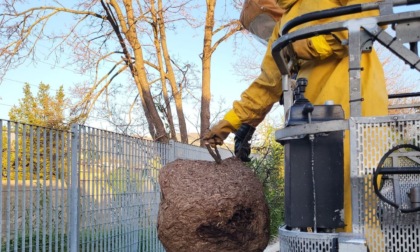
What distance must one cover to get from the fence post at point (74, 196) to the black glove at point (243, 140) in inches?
94.8

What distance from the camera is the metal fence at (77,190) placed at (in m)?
4.54

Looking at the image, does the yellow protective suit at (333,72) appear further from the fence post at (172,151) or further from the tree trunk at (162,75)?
the tree trunk at (162,75)

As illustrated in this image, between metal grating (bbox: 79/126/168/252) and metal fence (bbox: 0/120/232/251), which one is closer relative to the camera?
metal fence (bbox: 0/120/232/251)

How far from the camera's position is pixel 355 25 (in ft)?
6.84

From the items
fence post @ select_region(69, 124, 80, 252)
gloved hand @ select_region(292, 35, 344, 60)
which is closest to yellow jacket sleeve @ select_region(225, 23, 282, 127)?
gloved hand @ select_region(292, 35, 344, 60)

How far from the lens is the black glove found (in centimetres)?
334

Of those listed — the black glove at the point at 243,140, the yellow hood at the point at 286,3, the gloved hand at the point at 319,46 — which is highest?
the yellow hood at the point at 286,3

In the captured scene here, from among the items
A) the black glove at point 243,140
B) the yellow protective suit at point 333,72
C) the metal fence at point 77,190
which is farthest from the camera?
the metal fence at point 77,190

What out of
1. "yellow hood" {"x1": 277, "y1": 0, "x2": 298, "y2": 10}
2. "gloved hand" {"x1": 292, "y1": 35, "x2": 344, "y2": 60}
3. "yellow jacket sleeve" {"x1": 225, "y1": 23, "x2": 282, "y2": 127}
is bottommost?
"yellow jacket sleeve" {"x1": 225, "y1": 23, "x2": 282, "y2": 127}

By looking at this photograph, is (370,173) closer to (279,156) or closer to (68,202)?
(68,202)

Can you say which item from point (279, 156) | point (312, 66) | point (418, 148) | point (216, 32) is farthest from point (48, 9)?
point (418, 148)

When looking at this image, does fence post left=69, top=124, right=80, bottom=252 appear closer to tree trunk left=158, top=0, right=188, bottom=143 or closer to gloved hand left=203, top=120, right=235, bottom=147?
gloved hand left=203, top=120, right=235, bottom=147

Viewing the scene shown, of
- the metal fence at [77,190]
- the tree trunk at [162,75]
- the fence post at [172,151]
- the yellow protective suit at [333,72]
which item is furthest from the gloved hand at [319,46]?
the tree trunk at [162,75]

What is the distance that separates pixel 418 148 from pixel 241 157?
5.65ft
